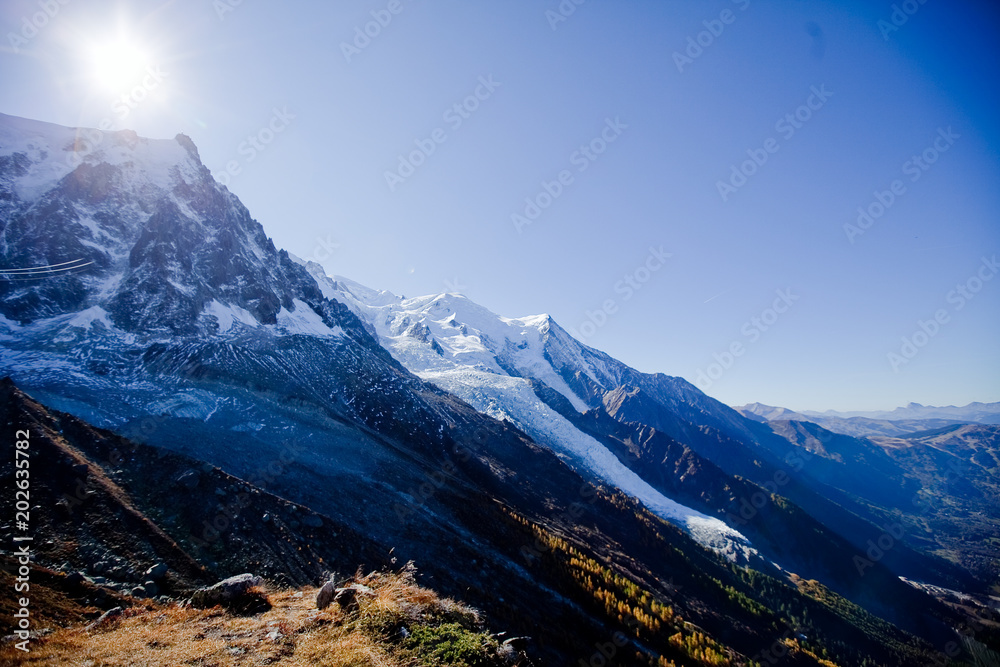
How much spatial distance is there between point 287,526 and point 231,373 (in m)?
33.6

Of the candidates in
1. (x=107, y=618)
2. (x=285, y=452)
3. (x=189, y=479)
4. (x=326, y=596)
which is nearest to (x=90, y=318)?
(x=285, y=452)

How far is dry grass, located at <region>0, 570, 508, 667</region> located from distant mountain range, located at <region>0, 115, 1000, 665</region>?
6963mm

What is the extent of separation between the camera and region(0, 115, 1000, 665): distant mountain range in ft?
79.5

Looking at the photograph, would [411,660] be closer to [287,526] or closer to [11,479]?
[287,526]

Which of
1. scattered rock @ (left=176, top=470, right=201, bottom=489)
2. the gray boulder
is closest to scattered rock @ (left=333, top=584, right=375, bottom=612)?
the gray boulder

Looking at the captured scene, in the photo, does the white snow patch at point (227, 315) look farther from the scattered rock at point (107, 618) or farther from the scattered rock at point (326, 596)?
the scattered rock at point (326, 596)

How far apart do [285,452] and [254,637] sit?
98.5 ft

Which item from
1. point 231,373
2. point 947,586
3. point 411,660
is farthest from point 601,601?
point 947,586

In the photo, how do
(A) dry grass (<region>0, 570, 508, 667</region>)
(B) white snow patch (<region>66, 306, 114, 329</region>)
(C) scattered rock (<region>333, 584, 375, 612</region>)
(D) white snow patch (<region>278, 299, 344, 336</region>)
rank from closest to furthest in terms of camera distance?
(A) dry grass (<region>0, 570, 508, 667</region>)
(C) scattered rock (<region>333, 584, 375, 612</region>)
(B) white snow patch (<region>66, 306, 114, 329</region>)
(D) white snow patch (<region>278, 299, 344, 336</region>)

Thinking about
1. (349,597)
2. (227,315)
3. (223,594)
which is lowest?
(227,315)

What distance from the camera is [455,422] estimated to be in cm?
7319

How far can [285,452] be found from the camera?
37.1 meters

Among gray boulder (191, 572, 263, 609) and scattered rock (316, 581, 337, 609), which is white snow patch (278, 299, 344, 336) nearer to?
gray boulder (191, 572, 263, 609)

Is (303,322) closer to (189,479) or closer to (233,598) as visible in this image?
(189,479)
